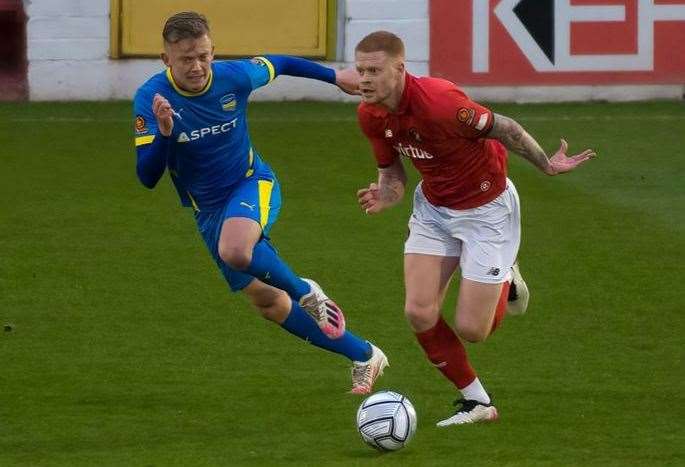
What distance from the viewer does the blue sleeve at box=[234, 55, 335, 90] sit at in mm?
8234

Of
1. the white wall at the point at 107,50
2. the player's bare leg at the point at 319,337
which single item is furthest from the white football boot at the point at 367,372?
the white wall at the point at 107,50

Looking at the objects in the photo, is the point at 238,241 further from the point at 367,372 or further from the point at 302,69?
the point at 302,69

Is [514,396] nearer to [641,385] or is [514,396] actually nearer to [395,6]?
[641,385]

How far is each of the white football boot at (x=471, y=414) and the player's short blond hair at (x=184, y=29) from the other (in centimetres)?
215

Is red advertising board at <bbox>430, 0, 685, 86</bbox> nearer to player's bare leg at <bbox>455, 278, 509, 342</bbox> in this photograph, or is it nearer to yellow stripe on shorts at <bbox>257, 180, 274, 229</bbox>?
yellow stripe on shorts at <bbox>257, 180, 274, 229</bbox>

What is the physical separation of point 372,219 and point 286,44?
479cm

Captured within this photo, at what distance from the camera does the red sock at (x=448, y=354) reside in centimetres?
736

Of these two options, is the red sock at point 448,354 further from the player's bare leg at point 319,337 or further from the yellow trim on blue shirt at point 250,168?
the yellow trim on blue shirt at point 250,168

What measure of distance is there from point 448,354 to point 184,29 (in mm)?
1993

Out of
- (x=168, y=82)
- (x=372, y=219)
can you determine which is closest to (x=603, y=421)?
(x=168, y=82)

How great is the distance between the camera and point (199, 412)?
24.8 ft

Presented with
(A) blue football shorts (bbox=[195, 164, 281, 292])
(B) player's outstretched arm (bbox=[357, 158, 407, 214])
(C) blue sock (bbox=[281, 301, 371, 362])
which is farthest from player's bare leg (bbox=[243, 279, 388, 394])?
(B) player's outstretched arm (bbox=[357, 158, 407, 214])

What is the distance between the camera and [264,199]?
805 centimetres

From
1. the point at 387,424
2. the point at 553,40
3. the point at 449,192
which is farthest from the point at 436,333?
the point at 553,40
